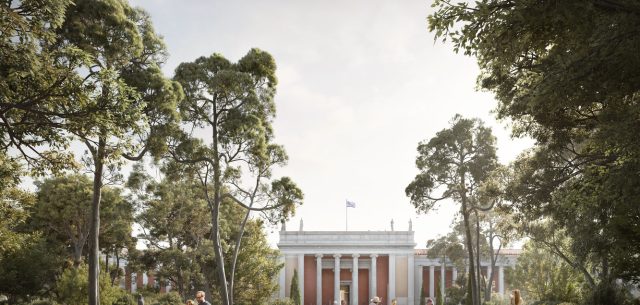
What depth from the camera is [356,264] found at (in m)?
49.4

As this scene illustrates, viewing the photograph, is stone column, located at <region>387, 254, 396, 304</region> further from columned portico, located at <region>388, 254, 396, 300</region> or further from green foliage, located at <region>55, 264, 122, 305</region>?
green foliage, located at <region>55, 264, 122, 305</region>

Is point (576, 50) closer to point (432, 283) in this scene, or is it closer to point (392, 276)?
point (392, 276)

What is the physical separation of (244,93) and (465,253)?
25385mm

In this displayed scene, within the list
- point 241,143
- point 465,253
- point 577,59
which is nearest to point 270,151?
point 241,143

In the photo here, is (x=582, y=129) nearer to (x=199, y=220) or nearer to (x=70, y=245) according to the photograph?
(x=199, y=220)

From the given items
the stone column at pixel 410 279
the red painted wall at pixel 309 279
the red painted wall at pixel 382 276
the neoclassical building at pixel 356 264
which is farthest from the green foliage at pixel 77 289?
the red painted wall at pixel 382 276

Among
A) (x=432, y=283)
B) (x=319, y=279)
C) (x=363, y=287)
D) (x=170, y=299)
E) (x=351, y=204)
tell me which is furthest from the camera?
(x=363, y=287)

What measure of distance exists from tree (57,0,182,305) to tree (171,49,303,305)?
264 centimetres

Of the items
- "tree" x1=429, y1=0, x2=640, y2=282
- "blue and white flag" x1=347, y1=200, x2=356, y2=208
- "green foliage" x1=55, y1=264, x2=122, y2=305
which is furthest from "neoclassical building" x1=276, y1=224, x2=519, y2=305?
"tree" x1=429, y1=0, x2=640, y2=282

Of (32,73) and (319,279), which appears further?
(319,279)

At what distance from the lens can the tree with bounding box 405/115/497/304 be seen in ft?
74.6

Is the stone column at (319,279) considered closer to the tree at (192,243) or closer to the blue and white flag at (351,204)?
the blue and white flag at (351,204)

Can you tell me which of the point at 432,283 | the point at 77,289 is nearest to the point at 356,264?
the point at 432,283

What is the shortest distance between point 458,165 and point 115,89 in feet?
54.2
